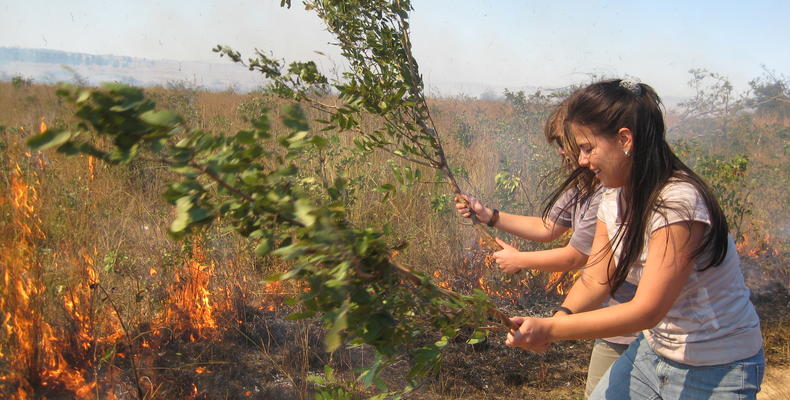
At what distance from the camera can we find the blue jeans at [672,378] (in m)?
1.60

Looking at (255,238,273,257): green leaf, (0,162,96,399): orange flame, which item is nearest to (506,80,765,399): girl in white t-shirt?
(255,238,273,257): green leaf

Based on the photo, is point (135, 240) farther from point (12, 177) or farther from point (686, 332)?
point (686, 332)

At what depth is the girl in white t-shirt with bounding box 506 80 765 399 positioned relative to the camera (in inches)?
58.6

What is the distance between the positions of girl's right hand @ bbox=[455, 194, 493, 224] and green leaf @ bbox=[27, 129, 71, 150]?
1595 mm

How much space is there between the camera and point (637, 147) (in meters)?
1.66

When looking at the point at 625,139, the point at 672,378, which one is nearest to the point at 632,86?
the point at 625,139

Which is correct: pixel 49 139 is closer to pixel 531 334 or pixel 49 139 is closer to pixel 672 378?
pixel 531 334

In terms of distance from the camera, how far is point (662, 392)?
1762mm

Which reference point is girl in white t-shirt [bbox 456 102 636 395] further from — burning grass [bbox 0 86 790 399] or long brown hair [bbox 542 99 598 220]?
burning grass [bbox 0 86 790 399]

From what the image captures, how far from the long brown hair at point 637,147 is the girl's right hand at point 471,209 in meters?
0.60

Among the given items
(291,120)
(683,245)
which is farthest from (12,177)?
(683,245)

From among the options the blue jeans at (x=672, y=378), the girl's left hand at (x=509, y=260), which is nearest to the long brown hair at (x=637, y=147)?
the blue jeans at (x=672, y=378)

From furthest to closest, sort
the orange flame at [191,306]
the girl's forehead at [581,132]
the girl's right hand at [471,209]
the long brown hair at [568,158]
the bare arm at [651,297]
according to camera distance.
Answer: the orange flame at [191,306]
the girl's right hand at [471,209]
the long brown hair at [568,158]
the girl's forehead at [581,132]
the bare arm at [651,297]

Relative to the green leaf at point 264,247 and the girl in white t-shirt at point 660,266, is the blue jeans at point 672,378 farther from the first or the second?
the green leaf at point 264,247
